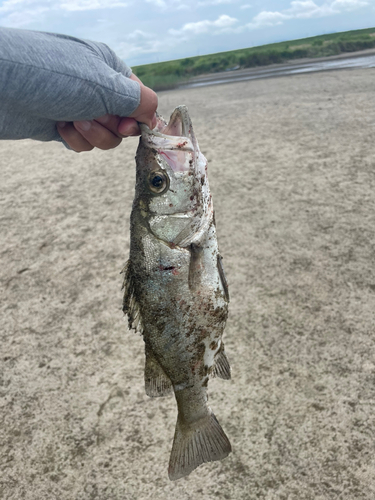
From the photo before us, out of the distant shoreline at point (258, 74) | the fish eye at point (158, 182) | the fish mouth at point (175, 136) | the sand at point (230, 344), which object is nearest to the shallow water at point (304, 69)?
the distant shoreline at point (258, 74)

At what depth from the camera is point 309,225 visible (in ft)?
16.3

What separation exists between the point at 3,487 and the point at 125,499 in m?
0.79

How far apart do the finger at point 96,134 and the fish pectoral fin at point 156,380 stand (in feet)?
3.12

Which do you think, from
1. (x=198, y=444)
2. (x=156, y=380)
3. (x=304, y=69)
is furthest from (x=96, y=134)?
(x=304, y=69)

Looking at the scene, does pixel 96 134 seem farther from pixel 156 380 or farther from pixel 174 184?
pixel 156 380

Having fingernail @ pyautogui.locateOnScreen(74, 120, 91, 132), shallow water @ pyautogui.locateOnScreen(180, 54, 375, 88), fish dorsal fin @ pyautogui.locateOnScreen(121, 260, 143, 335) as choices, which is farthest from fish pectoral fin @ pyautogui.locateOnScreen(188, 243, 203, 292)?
shallow water @ pyautogui.locateOnScreen(180, 54, 375, 88)

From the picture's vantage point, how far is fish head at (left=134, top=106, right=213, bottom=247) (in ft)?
5.51

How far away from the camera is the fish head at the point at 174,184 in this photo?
168cm

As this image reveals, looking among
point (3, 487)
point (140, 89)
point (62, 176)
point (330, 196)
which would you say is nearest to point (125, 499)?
point (3, 487)

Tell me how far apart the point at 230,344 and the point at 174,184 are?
208 cm

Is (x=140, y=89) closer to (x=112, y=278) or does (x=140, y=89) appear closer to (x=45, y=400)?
(x=45, y=400)

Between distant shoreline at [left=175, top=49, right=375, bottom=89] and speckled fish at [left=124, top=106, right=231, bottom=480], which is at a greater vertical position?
distant shoreline at [left=175, top=49, right=375, bottom=89]

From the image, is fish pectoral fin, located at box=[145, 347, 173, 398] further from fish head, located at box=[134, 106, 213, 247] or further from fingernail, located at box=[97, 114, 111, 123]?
fingernail, located at box=[97, 114, 111, 123]

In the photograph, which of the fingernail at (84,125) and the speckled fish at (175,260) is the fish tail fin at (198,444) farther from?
the fingernail at (84,125)
